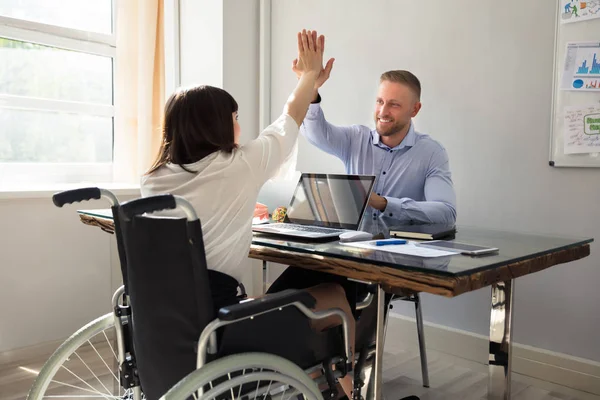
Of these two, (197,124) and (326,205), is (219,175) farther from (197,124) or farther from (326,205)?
(326,205)

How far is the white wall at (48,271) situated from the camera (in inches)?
105

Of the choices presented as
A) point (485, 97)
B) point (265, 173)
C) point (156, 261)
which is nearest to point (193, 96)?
point (265, 173)

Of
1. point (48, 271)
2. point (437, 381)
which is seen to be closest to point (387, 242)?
point (437, 381)

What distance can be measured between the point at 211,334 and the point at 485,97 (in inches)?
72.7

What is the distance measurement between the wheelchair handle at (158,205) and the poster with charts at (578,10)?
1879mm

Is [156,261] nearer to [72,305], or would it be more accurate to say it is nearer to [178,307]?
[178,307]

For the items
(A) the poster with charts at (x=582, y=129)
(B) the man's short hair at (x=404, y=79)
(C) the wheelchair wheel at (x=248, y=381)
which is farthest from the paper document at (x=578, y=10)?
(C) the wheelchair wheel at (x=248, y=381)

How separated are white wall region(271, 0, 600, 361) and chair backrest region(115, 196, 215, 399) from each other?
1.74 metres

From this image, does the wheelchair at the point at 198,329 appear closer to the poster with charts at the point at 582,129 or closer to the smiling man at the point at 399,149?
the smiling man at the point at 399,149

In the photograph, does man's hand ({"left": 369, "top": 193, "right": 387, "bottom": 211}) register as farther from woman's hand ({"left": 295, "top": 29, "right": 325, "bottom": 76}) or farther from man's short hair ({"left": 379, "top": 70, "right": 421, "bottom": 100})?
man's short hair ({"left": 379, "top": 70, "right": 421, "bottom": 100})

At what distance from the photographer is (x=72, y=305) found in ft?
9.44

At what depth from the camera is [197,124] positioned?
1451 mm

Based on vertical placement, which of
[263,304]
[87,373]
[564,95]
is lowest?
[87,373]

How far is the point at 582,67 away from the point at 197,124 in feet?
5.44
